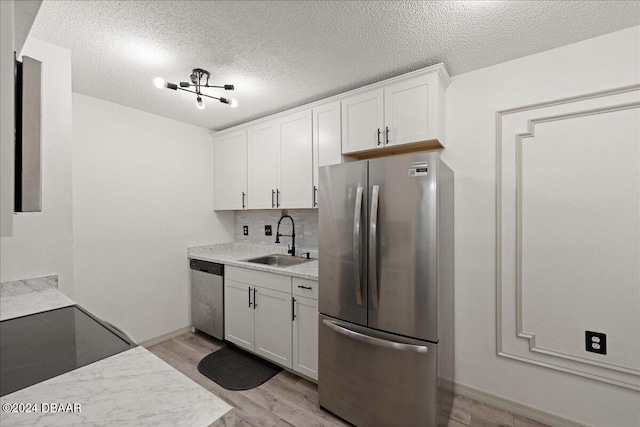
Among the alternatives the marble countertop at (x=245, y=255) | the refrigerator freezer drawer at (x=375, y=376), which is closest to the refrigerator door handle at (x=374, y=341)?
the refrigerator freezer drawer at (x=375, y=376)

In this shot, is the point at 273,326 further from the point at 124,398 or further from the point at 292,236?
the point at 124,398

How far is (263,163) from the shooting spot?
3.01 metres

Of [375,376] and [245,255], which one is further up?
[245,255]

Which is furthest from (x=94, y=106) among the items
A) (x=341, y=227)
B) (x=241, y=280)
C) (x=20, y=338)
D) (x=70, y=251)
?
(x=341, y=227)

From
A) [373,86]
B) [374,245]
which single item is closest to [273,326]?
[374,245]

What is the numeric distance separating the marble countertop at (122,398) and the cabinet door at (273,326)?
5.11 ft

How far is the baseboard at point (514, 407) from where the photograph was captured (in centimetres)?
179

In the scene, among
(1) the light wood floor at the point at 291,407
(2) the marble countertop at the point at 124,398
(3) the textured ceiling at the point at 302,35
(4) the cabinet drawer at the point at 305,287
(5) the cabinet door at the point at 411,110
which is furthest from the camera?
(4) the cabinet drawer at the point at 305,287

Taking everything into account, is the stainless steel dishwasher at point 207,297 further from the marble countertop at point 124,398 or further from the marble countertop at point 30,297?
the marble countertop at point 124,398

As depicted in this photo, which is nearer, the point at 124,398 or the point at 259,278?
the point at 124,398

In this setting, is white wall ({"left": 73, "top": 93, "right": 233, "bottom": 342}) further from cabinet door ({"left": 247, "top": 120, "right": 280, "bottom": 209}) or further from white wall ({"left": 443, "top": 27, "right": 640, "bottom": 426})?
white wall ({"left": 443, "top": 27, "right": 640, "bottom": 426})

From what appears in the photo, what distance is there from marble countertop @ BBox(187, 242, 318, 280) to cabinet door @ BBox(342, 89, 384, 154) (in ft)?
3.52

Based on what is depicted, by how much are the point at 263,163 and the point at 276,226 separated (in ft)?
2.57

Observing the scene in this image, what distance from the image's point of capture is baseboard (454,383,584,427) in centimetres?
179
